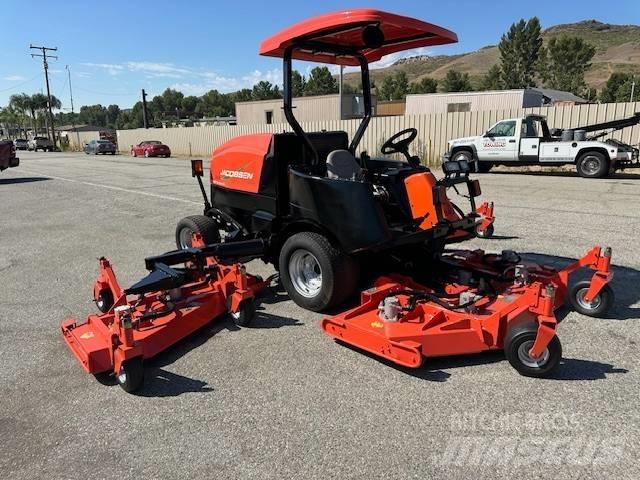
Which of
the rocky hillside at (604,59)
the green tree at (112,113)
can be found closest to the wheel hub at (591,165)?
the rocky hillside at (604,59)

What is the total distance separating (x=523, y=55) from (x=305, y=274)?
82.8 metres

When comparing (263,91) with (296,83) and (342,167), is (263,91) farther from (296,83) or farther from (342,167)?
(342,167)

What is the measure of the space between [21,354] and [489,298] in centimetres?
349

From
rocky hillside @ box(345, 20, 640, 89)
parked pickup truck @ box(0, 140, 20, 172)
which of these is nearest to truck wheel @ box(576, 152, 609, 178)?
parked pickup truck @ box(0, 140, 20, 172)

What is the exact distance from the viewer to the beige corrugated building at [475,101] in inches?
1192

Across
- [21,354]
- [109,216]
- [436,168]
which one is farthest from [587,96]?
[21,354]

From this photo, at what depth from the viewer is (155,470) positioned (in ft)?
8.09

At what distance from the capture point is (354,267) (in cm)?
409

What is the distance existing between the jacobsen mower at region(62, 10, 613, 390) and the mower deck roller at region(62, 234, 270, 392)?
11mm

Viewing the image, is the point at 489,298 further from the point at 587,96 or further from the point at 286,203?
the point at 587,96

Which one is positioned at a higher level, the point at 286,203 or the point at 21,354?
the point at 286,203

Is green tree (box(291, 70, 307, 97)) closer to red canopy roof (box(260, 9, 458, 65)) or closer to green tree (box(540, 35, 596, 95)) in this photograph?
red canopy roof (box(260, 9, 458, 65))

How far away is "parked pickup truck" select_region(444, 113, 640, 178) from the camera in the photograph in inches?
533

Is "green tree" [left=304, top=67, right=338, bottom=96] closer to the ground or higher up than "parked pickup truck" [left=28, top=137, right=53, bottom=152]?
higher up
